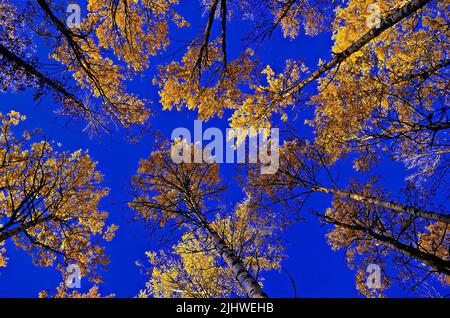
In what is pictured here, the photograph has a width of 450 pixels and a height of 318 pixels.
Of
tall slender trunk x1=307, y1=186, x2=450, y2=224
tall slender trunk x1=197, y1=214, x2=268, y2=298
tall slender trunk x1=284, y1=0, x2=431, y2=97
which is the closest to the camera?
tall slender trunk x1=284, y1=0, x2=431, y2=97

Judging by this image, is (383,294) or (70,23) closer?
(70,23)

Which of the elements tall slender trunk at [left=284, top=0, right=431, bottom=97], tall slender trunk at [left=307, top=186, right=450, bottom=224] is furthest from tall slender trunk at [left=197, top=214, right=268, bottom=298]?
tall slender trunk at [left=284, top=0, right=431, bottom=97]

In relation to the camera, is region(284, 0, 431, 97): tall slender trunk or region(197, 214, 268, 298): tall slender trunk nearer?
region(284, 0, 431, 97): tall slender trunk

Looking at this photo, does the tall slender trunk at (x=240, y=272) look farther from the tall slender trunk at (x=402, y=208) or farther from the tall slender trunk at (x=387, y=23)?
the tall slender trunk at (x=387, y=23)

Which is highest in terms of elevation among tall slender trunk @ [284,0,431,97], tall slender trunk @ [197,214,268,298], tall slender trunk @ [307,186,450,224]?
tall slender trunk @ [284,0,431,97]

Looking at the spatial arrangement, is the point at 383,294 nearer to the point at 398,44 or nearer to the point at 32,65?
the point at 398,44

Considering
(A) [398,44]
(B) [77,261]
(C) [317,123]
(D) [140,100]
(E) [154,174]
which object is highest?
(A) [398,44]

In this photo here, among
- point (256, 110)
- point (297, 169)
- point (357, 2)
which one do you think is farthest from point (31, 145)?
point (357, 2)

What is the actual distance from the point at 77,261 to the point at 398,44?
33.1ft

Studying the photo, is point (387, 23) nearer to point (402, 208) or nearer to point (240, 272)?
point (402, 208)

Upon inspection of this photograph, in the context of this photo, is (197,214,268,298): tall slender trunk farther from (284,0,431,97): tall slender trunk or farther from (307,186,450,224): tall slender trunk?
(284,0,431,97): tall slender trunk

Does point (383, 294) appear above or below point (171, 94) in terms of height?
below

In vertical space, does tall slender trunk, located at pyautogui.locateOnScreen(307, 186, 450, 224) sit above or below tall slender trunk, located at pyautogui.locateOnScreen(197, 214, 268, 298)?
above

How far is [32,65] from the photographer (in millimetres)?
4266
